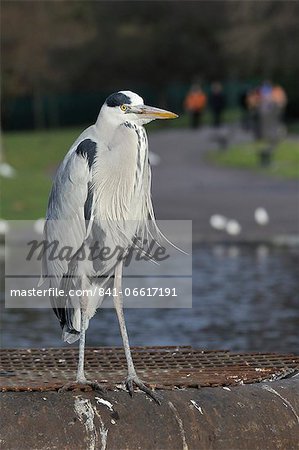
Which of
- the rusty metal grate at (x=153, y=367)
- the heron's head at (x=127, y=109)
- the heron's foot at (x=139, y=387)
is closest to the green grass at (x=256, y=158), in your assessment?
the rusty metal grate at (x=153, y=367)

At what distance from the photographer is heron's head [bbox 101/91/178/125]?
674cm

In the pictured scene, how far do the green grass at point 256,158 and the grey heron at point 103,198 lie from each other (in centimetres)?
2378

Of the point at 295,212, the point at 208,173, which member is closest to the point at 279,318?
the point at 295,212

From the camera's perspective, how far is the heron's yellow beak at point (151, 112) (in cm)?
666

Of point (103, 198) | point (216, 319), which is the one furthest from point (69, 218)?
point (216, 319)

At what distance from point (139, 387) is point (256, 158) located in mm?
29607

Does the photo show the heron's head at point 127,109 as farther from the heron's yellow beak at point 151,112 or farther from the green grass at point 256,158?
the green grass at point 256,158

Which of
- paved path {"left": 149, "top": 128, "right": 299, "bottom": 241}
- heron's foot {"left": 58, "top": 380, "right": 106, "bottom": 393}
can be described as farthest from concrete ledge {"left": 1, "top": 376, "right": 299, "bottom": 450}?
paved path {"left": 149, "top": 128, "right": 299, "bottom": 241}

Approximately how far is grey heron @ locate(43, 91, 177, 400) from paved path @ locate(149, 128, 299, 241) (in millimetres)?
12332

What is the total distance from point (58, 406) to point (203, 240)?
13075mm

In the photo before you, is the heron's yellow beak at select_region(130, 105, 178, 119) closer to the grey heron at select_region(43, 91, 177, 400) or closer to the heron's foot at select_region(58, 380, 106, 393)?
the grey heron at select_region(43, 91, 177, 400)

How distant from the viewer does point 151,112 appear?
6723mm

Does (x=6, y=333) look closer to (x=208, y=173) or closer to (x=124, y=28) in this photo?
(x=208, y=173)

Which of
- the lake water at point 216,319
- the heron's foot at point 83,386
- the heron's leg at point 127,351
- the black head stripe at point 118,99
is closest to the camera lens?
the heron's foot at point 83,386
